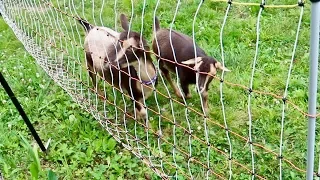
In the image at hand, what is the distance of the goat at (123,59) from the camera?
3.03m

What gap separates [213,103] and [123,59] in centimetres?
91

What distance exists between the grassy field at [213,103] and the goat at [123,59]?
0.44 ft

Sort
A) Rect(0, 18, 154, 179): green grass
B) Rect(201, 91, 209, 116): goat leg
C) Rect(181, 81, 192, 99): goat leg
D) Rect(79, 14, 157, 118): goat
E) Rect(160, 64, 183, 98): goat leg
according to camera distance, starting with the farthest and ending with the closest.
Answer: Rect(160, 64, 183, 98): goat leg < Rect(181, 81, 192, 99): goat leg < Rect(201, 91, 209, 116): goat leg < Rect(0, 18, 154, 179): green grass < Rect(79, 14, 157, 118): goat

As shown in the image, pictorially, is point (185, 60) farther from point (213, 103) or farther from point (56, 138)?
point (56, 138)

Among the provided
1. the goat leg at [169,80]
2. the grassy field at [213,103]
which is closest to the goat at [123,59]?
the grassy field at [213,103]

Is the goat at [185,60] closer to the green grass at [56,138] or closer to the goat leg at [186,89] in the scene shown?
the goat leg at [186,89]

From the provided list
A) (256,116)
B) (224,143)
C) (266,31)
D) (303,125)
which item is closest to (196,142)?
(224,143)

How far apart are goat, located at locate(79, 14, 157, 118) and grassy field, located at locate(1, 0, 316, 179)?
0.13 m

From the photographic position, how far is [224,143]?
3225 mm

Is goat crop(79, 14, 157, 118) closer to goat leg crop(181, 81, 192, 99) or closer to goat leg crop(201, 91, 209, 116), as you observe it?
goat leg crop(181, 81, 192, 99)

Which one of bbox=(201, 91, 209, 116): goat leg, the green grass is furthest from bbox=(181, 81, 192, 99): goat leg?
the green grass

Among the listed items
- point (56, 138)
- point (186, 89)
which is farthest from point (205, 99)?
point (56, 138)

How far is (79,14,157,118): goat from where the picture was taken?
9.93 feet

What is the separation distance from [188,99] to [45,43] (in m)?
1.44
